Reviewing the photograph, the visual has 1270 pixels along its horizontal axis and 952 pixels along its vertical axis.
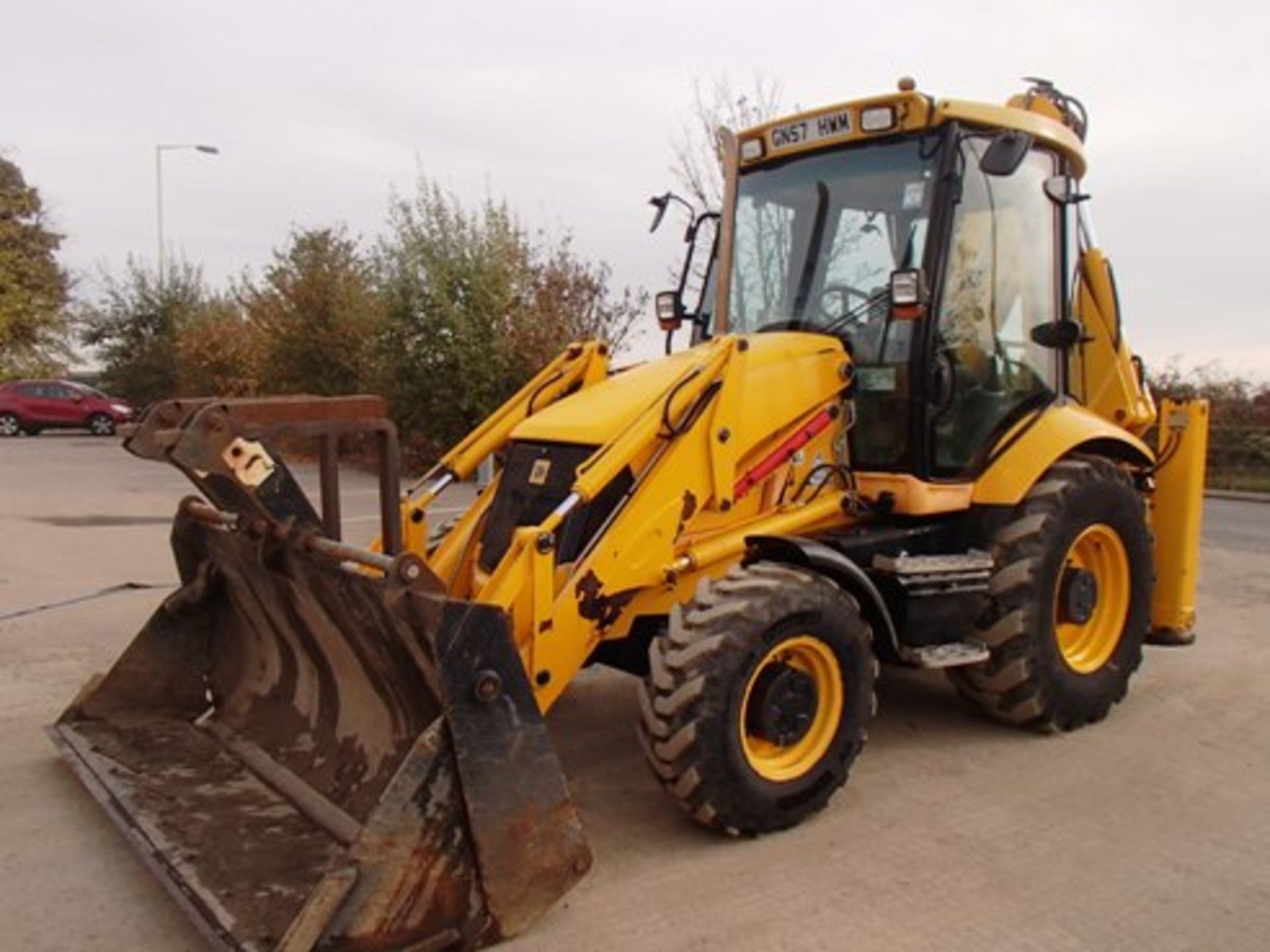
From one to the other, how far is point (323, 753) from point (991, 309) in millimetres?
3510

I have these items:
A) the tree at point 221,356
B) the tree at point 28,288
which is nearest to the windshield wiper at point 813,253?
the tree at point 221,356

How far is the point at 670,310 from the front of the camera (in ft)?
19.6

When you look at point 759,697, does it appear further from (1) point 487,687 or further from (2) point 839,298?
(2) point 839,298

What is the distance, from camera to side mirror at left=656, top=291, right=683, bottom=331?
596cm

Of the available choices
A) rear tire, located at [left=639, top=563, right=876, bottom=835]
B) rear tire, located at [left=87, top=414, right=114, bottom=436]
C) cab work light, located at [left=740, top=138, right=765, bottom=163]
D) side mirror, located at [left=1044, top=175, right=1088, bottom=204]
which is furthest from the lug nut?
rear tire, located at [left=87, top=414, right=114, bottom=436]

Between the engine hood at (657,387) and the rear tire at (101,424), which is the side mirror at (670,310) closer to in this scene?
the engine hood at (657,387)

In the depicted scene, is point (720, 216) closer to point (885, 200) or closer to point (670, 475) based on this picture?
point (885, 200)

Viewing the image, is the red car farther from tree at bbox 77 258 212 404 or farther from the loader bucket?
the loader bucket

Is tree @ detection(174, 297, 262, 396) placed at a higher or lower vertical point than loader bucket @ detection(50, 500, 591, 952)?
higher

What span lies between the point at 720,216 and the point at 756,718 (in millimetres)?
2613

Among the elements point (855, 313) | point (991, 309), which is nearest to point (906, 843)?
point (855, 313)

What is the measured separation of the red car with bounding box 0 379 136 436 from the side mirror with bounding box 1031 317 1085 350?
27.0 m

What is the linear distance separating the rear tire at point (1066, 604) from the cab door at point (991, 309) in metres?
0.40

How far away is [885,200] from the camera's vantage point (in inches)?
200
